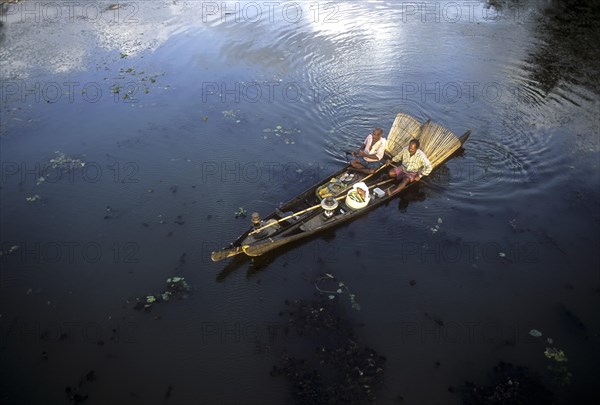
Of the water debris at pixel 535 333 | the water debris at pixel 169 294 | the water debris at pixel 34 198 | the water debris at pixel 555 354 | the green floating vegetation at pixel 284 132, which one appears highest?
the green floating vegetation at pixel 284 132

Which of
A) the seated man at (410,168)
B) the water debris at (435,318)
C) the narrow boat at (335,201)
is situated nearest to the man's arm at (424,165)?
the seated man at (410,168)

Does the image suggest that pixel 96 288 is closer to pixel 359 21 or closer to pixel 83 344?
pixel 83 344

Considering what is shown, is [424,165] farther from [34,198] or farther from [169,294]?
[34,198]

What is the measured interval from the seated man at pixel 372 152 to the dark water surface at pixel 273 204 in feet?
3.49

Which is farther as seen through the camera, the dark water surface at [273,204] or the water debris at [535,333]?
the water debris at [535,333]

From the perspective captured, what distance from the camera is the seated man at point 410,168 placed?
9297 millimetres

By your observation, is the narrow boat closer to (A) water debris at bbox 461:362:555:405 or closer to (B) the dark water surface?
(B) the dark water surface

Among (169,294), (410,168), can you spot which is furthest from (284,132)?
(169,294)

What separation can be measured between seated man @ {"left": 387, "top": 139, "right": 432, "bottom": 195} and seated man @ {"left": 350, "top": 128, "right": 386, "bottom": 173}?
577 millimetres

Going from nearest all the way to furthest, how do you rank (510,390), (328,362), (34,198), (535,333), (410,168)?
1. (510,390)
2. (328,362)
3. (535,333)
4. (410,168)
5. (34,198)

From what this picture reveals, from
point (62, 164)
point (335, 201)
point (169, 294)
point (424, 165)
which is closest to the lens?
point (169, 294)

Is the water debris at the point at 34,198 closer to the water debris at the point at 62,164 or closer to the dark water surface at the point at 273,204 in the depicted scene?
the dark water surface at the point at 273,204

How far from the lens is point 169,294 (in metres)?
7.84

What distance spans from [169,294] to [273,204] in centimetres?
335
